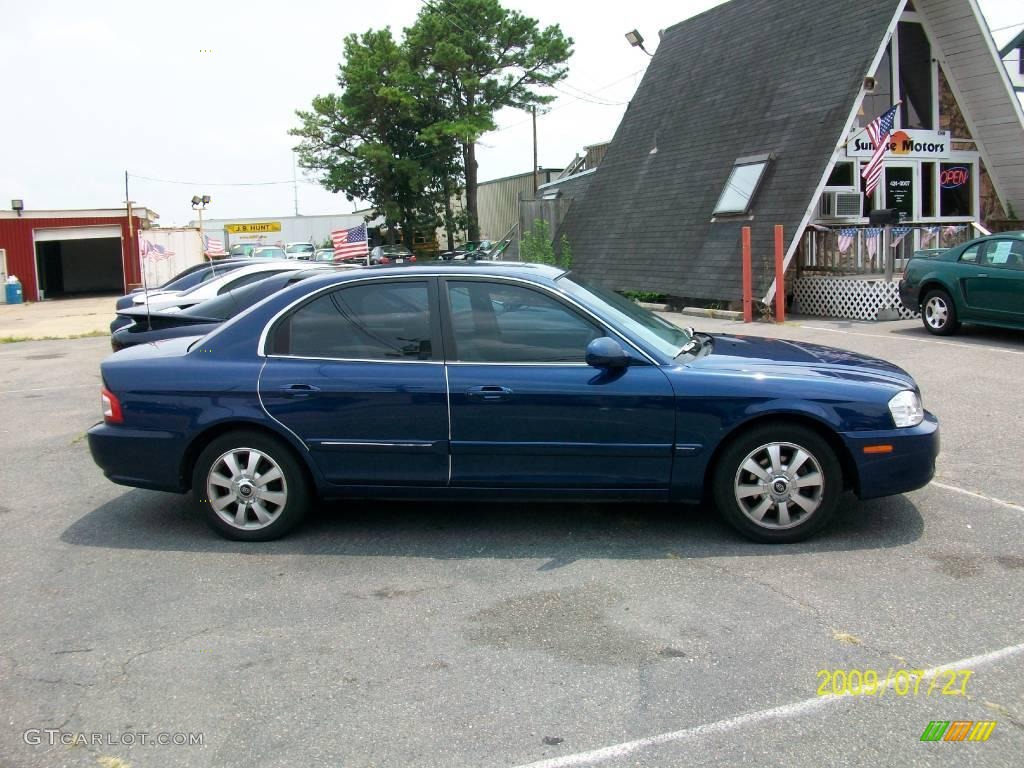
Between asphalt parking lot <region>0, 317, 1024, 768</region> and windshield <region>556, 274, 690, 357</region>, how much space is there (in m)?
1.04

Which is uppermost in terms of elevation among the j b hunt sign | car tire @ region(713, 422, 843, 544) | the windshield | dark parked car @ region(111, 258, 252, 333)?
the j b hunt sign

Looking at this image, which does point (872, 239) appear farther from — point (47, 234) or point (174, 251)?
point (47, 234)

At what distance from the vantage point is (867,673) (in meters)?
3.57

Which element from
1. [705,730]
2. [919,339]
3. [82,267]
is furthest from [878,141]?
[82,267]

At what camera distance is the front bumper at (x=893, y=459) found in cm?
485

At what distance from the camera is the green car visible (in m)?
11.4

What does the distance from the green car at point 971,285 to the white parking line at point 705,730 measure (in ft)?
30.1

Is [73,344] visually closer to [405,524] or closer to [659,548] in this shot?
[405,524]

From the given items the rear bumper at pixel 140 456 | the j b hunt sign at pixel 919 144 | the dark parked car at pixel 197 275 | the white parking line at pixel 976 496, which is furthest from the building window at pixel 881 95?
the rear bumper at pixel 140 456

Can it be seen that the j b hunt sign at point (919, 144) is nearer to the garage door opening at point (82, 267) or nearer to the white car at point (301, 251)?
the white car at point (301, 251)

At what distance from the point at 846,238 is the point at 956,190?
4421 millimetres

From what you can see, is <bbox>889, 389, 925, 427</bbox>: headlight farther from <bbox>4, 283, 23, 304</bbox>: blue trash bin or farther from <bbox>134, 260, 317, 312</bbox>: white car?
<bbox>4, 283, 23, 304</bbox>: blue trash bin

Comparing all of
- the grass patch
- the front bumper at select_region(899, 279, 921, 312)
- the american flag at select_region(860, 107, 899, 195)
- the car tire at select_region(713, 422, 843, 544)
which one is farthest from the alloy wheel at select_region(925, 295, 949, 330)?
the grass patch

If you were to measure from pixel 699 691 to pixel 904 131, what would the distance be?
1764 cm
